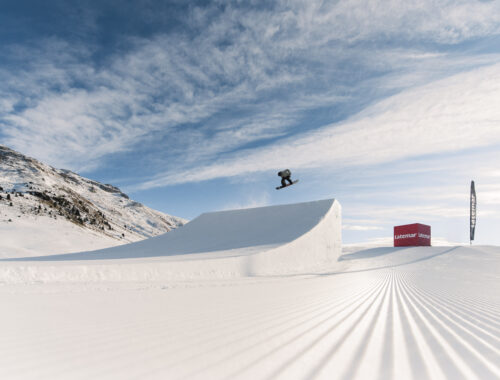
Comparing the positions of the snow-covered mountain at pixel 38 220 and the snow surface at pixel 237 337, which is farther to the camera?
the snow-covered mountain at pixel 38 220

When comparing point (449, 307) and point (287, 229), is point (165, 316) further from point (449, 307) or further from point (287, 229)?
point (287, 229)

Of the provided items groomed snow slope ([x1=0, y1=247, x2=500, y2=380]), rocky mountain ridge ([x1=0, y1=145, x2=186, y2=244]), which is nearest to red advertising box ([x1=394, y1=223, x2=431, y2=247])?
groomed snow slope ([x1=0, y1=247, x2=500, y2=380])

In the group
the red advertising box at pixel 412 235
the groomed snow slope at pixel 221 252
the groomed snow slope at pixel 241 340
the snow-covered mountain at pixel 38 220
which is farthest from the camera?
the red advertising box at pixel 412 235

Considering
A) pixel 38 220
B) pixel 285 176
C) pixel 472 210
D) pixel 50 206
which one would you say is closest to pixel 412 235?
pixel 472 210

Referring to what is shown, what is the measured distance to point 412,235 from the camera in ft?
94.4

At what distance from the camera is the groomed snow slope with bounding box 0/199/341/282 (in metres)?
7.10

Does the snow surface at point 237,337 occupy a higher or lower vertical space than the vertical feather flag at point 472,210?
lower

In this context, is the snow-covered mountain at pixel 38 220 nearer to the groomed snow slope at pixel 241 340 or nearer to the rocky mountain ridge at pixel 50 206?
the rocky mountain ridge at pixel 50 206

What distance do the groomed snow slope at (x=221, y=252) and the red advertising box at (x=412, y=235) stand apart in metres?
12.8

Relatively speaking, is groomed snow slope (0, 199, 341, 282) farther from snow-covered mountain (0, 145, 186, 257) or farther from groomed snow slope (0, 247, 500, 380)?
snow-covered mountain (0, 145, 186, 257)

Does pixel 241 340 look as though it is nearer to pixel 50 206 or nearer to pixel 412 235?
pixel 412 235

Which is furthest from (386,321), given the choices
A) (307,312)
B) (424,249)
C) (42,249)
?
(424,249)

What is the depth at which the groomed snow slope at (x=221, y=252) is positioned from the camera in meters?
7.10

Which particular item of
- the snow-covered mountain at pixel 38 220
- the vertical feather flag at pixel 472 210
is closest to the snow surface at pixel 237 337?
the snow-covered mountain at pixel 38 220
